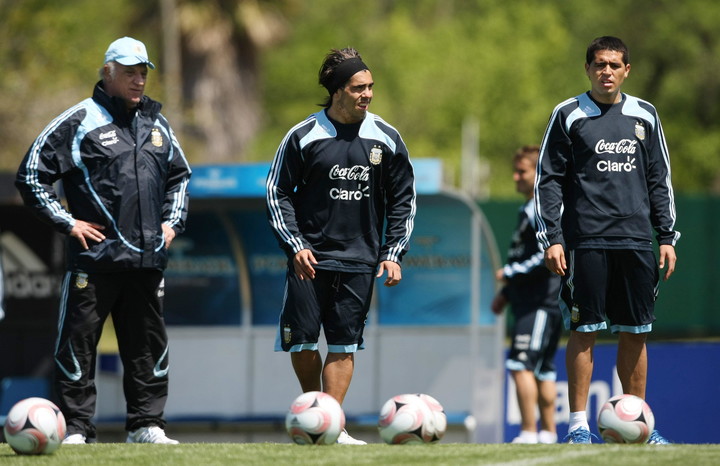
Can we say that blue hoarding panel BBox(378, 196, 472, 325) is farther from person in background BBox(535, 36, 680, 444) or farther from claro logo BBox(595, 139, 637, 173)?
claro logo BBox(595, 139, 637, 173)

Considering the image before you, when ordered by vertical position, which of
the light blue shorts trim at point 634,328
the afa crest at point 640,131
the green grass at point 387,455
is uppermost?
the afa crest at point 640,131

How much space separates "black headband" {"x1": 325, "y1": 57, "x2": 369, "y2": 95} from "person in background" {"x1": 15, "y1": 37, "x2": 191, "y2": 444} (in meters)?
1.11

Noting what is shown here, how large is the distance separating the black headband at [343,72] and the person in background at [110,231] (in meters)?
1.11

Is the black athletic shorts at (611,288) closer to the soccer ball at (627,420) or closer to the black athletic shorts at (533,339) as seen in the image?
the soccer ball at (627,420)

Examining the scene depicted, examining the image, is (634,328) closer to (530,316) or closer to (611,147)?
(611,147)

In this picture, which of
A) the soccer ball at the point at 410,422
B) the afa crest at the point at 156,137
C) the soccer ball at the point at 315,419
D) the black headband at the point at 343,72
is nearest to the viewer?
the soccer ball at the point at 315,419

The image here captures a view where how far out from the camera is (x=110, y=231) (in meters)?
7.45

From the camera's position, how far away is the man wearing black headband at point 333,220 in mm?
7348

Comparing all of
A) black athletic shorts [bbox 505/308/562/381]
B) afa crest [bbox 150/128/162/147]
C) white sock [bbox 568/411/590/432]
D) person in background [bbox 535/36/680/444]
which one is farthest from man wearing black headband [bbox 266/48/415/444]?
black athletic shorts [bbox 505/308/562/381]

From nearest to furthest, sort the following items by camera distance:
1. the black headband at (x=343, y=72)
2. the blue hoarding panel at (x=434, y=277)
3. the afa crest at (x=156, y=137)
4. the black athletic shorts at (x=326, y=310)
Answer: the black athletic shorts at (x=326, y=310) < the black headband at (x=343, y=72) < the afa crest at (x=156, y=137) < the blue hoarding panel at (x=434, y=277)

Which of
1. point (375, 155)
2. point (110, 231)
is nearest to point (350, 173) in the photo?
point (375, 155)

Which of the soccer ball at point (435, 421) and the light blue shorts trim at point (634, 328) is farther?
the light blue shorts trim at point (634, 328)

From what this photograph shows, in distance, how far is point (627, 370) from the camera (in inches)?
291

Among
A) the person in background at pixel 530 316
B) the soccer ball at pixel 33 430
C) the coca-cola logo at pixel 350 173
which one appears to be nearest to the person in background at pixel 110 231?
the soccer ball at pixel 33 430
